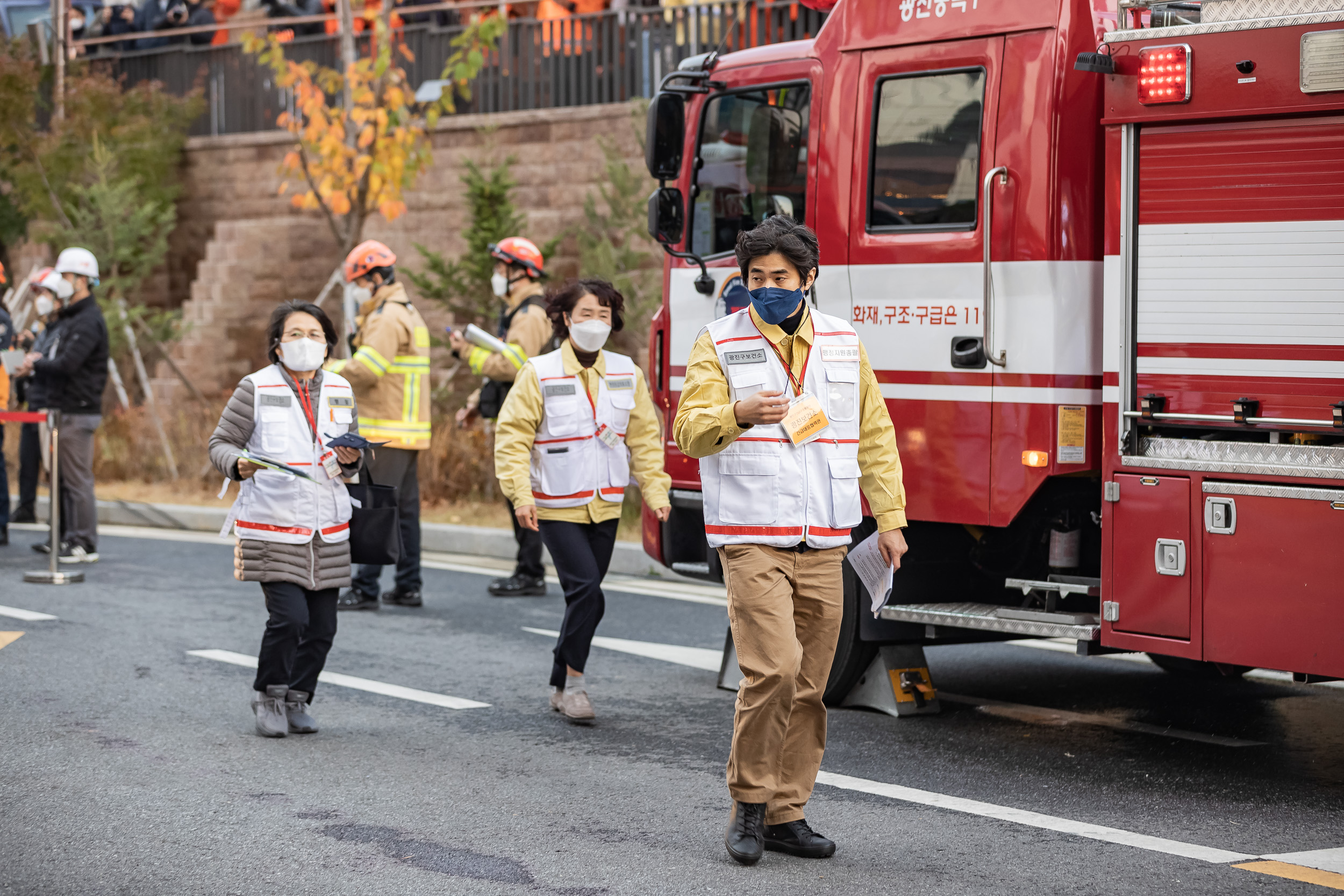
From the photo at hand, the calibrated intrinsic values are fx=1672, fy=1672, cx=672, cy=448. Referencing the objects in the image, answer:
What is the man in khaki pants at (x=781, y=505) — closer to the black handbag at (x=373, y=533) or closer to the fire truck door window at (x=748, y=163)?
the black handbag at (x=373, y=533)

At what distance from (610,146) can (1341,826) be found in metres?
11.0

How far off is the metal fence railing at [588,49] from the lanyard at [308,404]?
9197 mm

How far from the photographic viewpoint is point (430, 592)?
10500mm

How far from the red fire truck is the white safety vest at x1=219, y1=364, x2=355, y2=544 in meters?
1.71

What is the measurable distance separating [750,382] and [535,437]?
2.18m

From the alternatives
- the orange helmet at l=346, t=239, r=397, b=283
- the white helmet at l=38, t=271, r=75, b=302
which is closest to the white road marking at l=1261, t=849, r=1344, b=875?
the orange helmet at l=346, t=239, r=397, b=283

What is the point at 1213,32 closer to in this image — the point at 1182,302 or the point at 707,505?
the point at 1182,302

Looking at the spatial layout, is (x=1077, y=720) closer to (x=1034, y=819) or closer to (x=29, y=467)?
(x=1034, y=819)

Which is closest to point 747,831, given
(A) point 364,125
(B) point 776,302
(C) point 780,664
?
(C) point 780,664

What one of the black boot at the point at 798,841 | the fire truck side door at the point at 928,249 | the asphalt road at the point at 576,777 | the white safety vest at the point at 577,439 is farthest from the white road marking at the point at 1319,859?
the white safety vest at the point at 577,439

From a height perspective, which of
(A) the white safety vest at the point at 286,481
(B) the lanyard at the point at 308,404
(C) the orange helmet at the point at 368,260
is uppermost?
(C) the orange helmet at the point at 368,260

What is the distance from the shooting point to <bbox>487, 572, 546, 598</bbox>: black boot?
34.0 feet

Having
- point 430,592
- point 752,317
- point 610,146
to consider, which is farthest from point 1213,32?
point 610,146

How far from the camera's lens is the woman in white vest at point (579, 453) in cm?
690
